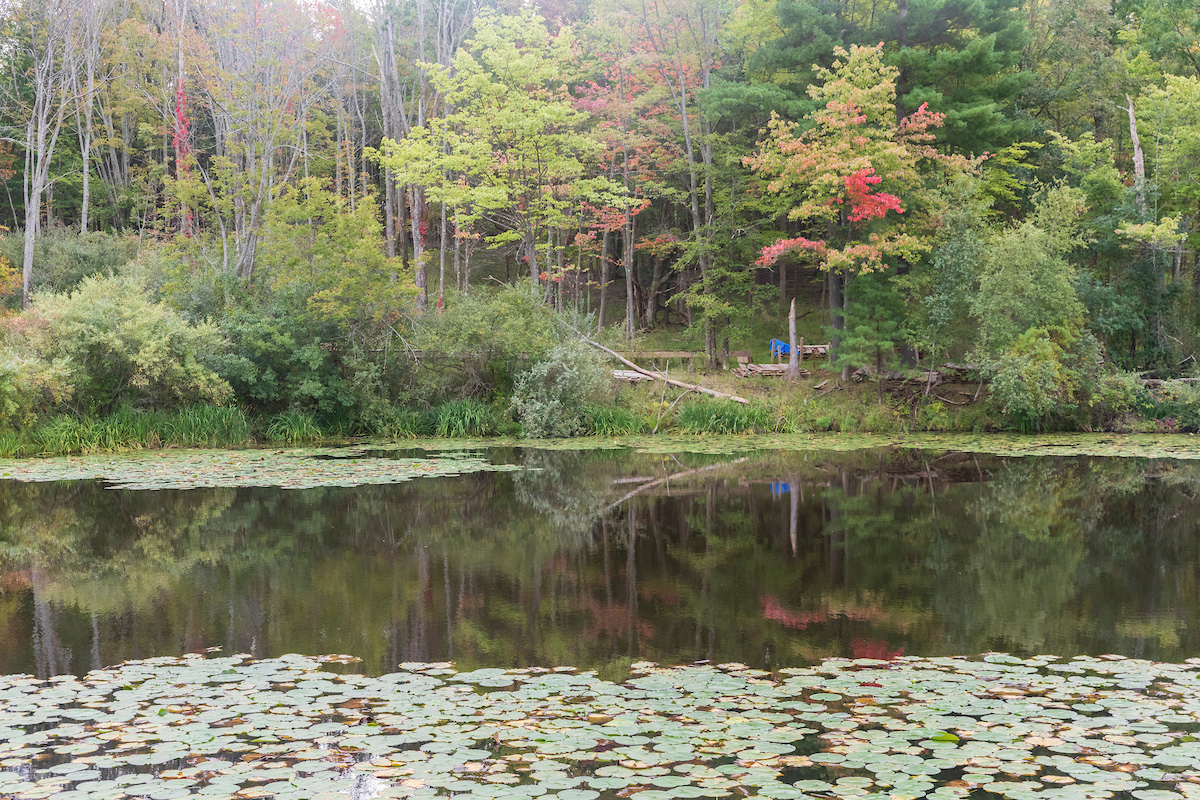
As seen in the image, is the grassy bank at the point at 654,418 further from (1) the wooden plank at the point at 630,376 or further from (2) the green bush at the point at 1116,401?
(2) the green bush at the point at 1116,401

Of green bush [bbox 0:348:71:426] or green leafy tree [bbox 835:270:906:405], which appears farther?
green leafy tree [bbox 835:270:906:405]

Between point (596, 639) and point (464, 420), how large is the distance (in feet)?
50.8

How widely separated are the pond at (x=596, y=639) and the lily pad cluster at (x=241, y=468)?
0.58ft

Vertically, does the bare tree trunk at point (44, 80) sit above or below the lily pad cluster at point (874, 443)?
above

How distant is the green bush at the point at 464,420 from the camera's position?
22.4 metres

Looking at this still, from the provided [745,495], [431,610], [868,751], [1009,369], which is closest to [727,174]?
[1009,369]

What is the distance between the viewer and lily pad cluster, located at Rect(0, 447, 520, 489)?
14945mm

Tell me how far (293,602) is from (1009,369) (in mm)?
17112

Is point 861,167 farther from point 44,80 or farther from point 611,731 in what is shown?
point 44,80

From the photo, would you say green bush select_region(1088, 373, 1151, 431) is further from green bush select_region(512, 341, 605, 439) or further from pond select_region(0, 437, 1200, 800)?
green bush select_region(512, 341, 605, 439)

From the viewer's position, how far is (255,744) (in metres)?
5.25

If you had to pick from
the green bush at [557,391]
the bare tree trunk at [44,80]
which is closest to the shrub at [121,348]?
the green bush at [557,391]

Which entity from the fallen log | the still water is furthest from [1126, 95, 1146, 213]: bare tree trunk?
the fallen log

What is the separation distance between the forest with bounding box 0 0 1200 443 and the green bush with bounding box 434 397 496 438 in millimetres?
117
